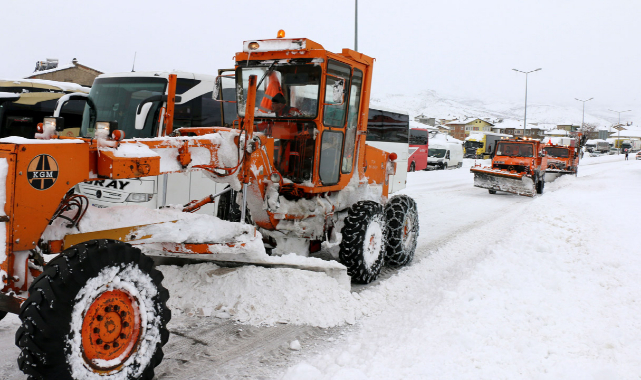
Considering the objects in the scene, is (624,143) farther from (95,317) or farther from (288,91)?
(95,317)

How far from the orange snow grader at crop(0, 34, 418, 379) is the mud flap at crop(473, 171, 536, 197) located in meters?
10.6

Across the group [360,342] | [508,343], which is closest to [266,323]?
[360,342]

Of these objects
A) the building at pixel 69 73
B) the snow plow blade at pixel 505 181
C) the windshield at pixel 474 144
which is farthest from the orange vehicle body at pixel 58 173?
the windshield at pixel 474 144

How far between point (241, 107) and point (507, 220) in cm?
749

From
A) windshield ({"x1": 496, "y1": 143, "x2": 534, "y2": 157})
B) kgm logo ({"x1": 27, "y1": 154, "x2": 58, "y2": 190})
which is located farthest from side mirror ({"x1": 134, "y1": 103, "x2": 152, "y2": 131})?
windshield ({"x1": 496, "y1": 143, "x2": 534, "y2": 157})

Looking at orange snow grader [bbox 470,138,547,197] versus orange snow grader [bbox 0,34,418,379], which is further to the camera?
orange snow grader [bbox 470,138,547,197]

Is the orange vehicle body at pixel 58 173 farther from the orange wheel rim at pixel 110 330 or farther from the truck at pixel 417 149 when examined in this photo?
the truck at pixel 417 149

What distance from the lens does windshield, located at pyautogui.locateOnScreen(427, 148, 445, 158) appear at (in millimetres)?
33219

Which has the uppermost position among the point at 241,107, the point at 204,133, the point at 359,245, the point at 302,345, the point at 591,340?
the point at 241,107

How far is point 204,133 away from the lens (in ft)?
14.2

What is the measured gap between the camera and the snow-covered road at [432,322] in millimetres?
3594

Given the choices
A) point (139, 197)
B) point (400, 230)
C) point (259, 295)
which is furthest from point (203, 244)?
point (400, 230)

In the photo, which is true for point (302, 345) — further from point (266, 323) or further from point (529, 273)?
point (529, 273)

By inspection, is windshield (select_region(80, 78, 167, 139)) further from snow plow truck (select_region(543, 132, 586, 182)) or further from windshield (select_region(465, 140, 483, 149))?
windshield (select_region(465, 140, 483, 149))
